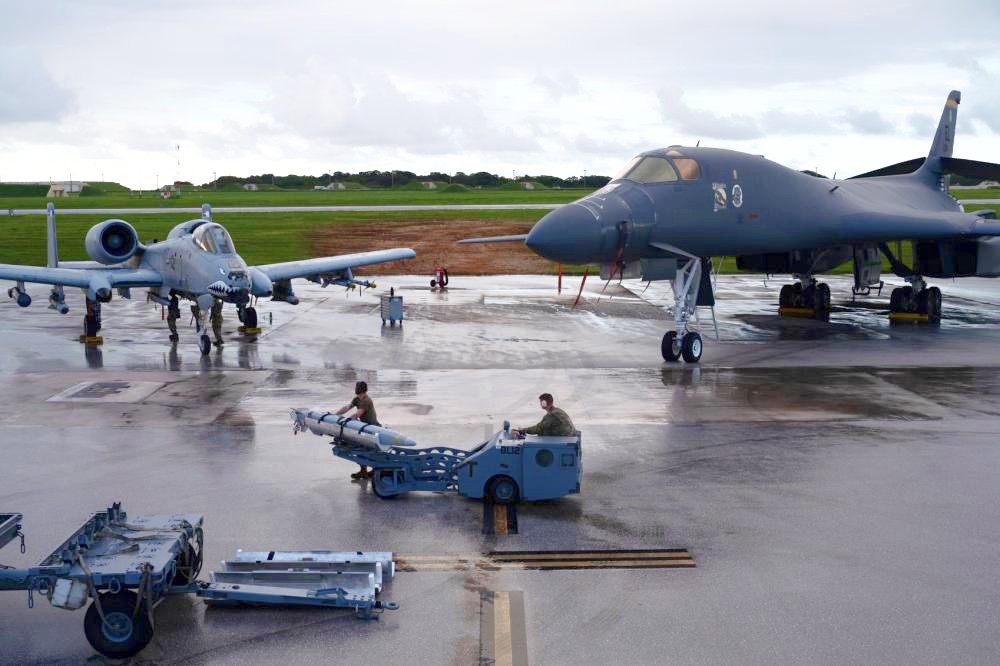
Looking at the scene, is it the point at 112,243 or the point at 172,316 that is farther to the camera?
the point at 112,243

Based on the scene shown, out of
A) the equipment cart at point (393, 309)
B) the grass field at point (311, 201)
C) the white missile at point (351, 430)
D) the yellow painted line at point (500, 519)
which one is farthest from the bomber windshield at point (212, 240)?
the grass field at point (311, 201)

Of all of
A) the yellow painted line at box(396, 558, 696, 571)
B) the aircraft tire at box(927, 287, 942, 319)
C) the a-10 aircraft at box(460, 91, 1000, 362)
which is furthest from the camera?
the aircraft tire at box(927, 287, 942, 319)

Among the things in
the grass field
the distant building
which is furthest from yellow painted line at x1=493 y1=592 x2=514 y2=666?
the distant building

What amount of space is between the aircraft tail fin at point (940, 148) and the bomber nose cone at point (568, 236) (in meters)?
16.4

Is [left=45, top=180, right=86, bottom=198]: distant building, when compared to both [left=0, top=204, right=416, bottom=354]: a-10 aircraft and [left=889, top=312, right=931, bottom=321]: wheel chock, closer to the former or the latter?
[left=0, top=204, right=416, bottom=354]: a-10 aircraft

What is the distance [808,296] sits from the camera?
1138 inches

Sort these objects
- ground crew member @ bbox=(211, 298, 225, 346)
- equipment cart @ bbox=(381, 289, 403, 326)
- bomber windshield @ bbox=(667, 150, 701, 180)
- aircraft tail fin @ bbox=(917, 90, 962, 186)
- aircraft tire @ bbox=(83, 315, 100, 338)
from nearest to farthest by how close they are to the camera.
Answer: bomber windshield @ bbox=(667, 150, 701, 180) < ground crew member @ bbox=(211, 298, 225, 346) < aircraft tire @ bbox=(83, 315, 100, 338) < equipment cart @ bbox=(381, 289, 403, 326) < aircraft tail fin @ bbox=(917, 90, 962, 186)

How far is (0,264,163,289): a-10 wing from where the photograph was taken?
22844 millimetres

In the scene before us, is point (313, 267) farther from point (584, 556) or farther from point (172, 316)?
point (584, 556)

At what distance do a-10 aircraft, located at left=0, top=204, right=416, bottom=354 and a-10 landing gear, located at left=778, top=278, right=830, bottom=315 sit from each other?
13919 millimetres

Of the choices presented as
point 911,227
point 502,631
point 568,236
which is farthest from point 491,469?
point 911,227

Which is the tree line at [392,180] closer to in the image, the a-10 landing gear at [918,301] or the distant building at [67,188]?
the distant building at [67,188]

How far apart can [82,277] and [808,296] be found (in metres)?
19.6

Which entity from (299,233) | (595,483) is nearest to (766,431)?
(595,483)
